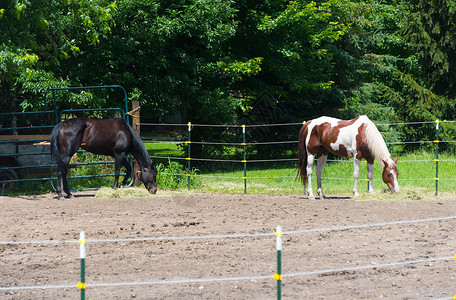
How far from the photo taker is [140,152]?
1316 centimetres

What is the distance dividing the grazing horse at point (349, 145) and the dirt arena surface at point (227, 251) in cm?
77

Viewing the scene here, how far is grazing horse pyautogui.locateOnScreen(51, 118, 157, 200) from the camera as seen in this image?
41.3 ft

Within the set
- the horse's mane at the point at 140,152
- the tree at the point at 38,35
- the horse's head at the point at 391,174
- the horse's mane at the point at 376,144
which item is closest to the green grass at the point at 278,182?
the horse's head at the point at 391,174

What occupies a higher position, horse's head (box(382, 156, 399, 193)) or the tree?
the tree

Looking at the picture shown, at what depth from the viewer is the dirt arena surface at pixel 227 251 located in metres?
5.82

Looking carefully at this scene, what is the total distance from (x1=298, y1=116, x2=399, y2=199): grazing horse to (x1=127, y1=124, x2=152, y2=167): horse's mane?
11.1ft

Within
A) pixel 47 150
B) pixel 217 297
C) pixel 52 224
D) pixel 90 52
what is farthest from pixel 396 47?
pixel 217 297

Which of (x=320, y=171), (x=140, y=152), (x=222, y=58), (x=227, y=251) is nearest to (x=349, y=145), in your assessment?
(x=320, y=171)

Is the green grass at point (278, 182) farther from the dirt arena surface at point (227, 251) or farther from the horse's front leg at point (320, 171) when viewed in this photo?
the dirt arena surface at point (227, 251)

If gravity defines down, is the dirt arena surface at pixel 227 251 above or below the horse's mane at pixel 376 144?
below

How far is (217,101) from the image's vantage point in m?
17.4

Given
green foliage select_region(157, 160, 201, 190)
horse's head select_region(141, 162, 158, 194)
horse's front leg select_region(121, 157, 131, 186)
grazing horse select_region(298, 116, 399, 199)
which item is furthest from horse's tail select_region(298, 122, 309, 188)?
horse's front leg select_region(121, 157, 131, 186)

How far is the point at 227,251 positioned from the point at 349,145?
5602 millimetres

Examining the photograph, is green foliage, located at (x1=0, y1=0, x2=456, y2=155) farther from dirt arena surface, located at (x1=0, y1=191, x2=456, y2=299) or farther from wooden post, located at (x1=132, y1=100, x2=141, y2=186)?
dirt arena surface, located at (x1=0, y1=191, x2=456, y2=299)
